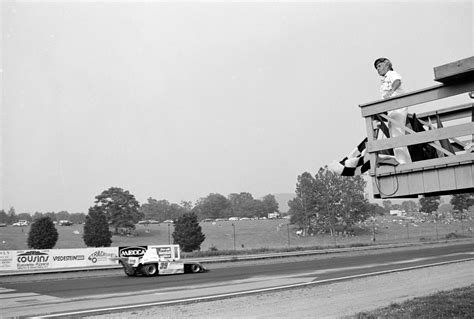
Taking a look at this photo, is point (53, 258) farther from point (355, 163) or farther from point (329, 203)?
point (329, 203)

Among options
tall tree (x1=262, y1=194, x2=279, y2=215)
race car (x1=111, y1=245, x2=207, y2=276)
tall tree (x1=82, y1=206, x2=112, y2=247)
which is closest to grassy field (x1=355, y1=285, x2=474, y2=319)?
race car (x1=111, y1=245, x2=207, y2=276)

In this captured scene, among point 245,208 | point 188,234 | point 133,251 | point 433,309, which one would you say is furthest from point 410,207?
point 433,309

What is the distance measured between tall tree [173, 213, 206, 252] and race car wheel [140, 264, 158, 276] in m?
23.2

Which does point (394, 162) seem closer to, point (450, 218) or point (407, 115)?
point (407, 115)

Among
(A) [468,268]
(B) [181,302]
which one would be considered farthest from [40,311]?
(A) [468,268]

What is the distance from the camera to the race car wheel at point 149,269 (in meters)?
21.8

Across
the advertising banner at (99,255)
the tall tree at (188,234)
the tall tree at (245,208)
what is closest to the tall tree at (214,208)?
the tall tree at (245,208)

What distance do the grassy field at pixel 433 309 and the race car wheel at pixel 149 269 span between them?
48.4ft

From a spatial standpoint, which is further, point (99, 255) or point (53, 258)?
point (99, 255)

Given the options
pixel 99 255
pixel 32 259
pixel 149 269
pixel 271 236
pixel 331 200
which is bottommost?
pixel 271 236

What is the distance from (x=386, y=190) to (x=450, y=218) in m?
97.0

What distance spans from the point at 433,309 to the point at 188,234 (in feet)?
125

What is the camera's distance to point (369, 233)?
7444cm

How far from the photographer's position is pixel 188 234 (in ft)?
148
